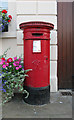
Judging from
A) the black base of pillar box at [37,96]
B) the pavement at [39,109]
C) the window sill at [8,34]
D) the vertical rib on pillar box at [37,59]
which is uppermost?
the window sill at [8,34]

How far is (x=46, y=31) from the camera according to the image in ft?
9.02

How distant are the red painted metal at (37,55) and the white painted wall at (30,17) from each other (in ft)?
3.18

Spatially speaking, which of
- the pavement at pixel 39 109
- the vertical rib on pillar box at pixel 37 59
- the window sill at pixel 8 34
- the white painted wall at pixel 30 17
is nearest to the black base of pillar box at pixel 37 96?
the vertical rib on pillar box at pixel 37 59

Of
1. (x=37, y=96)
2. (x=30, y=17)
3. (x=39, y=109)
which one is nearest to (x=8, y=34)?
(x=30, y=17)

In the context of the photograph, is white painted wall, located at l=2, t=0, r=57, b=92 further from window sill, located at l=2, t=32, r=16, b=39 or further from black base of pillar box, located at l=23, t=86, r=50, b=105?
black base of pillar box, located at l=23, t=86, r=50, b=105

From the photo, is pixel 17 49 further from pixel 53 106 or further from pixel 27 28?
pixel 53 106

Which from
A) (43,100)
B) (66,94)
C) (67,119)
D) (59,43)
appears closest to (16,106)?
(43,100)

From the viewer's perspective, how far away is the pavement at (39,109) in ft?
8.05

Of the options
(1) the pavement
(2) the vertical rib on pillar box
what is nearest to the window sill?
(2) the vertical rib on pillar box

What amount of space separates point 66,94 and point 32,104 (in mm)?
1390

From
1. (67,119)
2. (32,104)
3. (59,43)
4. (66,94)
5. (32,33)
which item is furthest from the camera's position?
(59,43)

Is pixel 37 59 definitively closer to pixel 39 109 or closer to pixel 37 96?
pixel 37 96

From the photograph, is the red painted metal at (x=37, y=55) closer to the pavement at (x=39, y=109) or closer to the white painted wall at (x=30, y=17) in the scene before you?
the pavement at (x=39, y=109)

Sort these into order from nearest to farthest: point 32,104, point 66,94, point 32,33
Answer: point 32,33, point 32,104, point 66,94
